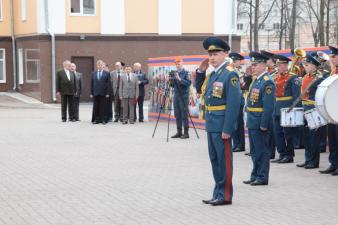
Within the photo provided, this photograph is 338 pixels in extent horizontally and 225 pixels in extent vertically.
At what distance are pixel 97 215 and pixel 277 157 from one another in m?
6.19

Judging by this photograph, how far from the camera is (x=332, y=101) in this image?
1027 centimetres

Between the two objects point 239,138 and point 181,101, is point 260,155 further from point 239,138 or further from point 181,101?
point 181,101

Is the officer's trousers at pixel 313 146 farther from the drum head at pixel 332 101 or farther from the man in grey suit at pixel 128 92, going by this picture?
the man in grey suit at pixel 128 92

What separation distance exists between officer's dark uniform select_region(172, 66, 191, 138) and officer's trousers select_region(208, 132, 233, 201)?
28.0 feet

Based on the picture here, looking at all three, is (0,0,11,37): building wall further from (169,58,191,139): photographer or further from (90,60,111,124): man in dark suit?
(169,58,191,139): photographer

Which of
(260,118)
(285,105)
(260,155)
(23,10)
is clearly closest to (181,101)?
(285,105)

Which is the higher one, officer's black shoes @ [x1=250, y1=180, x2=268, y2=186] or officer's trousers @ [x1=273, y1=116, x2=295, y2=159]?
officer's trousers @ [x1=273, y1=116, x2=295, y2=159]

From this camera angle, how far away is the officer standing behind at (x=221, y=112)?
29.3 feet

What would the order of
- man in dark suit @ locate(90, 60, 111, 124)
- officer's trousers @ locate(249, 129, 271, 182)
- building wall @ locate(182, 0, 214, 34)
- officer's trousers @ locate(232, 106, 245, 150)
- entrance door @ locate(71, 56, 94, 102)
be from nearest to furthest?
officer's trousers @ locate(249, 129, 271, 182) < officer's trousers @ locate(232, 106, 245, 150) < man in dark suit @ locate(90, 60, 111, 124) < entrance door @ locate(71, 56, 94, 102) < building wall @ locate(182, 0, 214, 34)

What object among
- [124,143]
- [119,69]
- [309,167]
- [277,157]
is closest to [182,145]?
[124,143]

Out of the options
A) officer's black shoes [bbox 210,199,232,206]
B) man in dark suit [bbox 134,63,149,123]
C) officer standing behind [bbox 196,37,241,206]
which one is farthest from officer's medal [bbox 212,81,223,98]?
man in dark suit [bbox 134,63,149,123]

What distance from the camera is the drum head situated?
10.3 m

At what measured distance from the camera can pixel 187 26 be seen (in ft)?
120

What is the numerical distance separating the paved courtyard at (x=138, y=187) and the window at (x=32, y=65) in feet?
59.2
